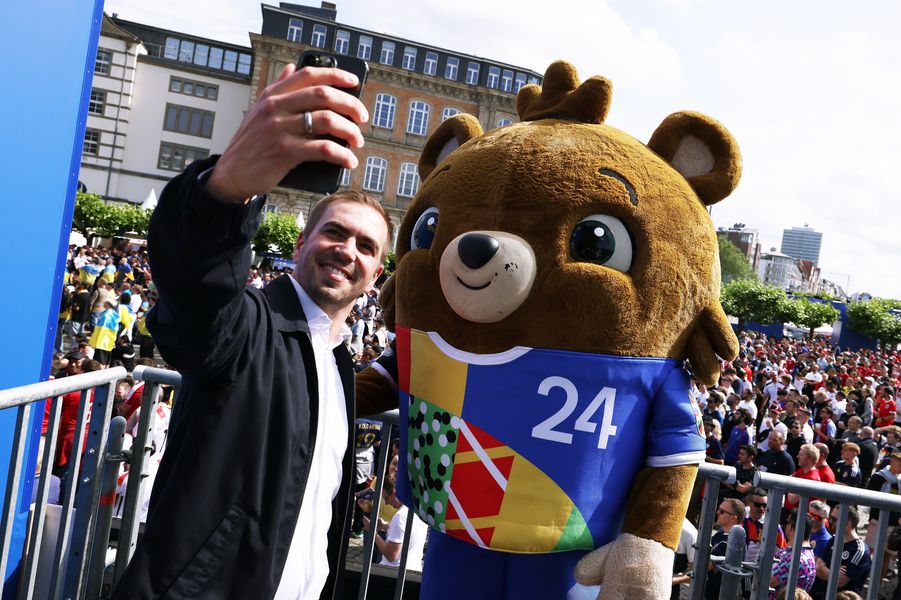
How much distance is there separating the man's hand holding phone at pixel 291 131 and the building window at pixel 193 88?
44655 mm

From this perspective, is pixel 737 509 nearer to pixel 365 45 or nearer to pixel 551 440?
pixel 551 440

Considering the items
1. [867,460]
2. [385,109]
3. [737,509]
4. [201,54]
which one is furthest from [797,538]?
[201,54]

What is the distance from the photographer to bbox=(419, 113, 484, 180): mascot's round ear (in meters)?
2.86

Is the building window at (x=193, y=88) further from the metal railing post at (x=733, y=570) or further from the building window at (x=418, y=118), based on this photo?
the metal railing post at (x=733, y=570)

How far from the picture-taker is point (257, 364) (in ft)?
5.97

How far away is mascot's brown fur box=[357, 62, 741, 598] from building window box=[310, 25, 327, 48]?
41.5 metres

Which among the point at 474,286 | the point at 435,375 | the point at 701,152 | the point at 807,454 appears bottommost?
the point at 807,454

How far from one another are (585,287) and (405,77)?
4111 centimetres

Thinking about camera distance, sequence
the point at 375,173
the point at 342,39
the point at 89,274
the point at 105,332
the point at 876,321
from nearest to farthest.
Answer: the point at 105,332
the point at 89,274
the point at 876,321
the point at 375,173
the point at 342,39

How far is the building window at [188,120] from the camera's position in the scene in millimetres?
41938

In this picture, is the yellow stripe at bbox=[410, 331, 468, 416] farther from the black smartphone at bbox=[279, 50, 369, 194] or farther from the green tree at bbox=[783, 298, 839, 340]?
the green tree at bbox=[783, 298, 839, 340]

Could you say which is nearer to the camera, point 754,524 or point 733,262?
point 754,524

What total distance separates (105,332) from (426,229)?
375 inches

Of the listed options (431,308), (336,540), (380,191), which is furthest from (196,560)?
(380,191)
